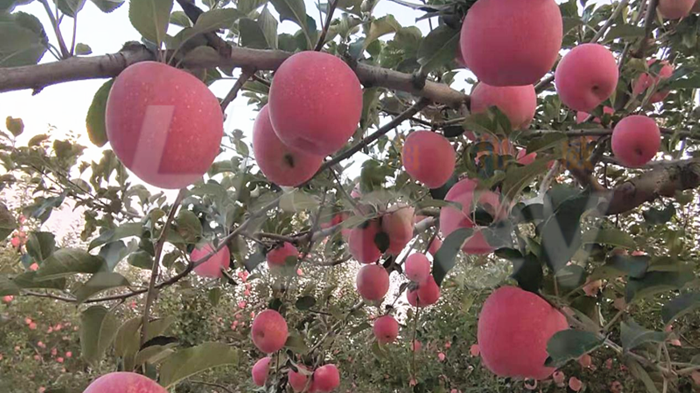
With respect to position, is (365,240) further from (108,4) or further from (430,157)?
(108,4)

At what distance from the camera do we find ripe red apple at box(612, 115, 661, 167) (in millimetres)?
1119

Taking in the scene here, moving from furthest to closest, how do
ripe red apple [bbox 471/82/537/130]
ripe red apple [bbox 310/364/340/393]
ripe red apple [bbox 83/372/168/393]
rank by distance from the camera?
1. ripe red apple [bbox 310/364/340/393]
2. ripe red apple [bbox 471/82/537/130]
3. ripe red apple [bbox 83/372/168/393]

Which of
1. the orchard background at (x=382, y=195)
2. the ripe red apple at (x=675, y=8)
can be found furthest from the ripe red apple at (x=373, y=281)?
the ripe red apple at (x=675, y=8)

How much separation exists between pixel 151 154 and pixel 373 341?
1.35m

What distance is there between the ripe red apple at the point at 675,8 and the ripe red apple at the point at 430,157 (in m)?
0.66

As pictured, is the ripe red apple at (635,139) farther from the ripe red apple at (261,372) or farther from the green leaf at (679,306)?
the ripe red apple at (261,372)

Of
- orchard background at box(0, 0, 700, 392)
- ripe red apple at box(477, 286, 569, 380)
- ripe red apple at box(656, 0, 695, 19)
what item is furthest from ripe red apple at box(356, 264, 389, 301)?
ripe red apple at box(656, 0, 695, 19)

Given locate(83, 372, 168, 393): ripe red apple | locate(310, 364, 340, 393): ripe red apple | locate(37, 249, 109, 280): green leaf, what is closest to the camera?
locate(83, 372, 168, 393): ripe red apple

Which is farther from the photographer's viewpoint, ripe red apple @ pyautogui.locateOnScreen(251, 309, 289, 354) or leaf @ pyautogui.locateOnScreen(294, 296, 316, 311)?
leaf @ pyautogui.locateOnScreen(294, 296, 316, 311)

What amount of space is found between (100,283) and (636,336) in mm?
687

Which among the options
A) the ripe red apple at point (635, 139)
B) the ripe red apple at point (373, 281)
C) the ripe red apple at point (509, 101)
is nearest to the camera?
the ripe red apple at point (509, 101)

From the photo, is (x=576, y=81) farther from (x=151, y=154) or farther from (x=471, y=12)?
(x=151, y=154)

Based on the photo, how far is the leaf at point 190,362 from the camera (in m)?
0.46

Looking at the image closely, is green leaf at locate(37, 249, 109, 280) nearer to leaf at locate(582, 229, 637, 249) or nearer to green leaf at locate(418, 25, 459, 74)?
green leaf at locate(418, 25, 459, 74)
